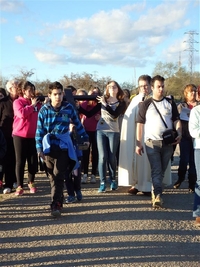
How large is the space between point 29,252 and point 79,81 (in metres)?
22.7

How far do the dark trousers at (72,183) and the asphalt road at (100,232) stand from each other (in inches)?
9.4

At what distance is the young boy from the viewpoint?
6.39 meters

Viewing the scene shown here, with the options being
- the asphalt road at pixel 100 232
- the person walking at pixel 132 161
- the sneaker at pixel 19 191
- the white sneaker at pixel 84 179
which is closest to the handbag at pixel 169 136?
the asphalt road at pixel 100 232

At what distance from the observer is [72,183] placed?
7.36 m

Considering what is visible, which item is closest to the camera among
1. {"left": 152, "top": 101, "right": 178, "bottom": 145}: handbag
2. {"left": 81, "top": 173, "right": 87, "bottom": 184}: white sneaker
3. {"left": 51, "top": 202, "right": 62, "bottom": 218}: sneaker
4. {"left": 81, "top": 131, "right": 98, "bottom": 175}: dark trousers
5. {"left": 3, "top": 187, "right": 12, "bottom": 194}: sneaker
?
{"left": 51, "top": 202, "right": 62, "bottom": 218}: sneaker

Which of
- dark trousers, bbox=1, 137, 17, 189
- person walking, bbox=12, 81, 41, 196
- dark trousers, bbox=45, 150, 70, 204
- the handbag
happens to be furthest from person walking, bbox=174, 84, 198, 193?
dark trousers, bbox=1, 137, 17, 189

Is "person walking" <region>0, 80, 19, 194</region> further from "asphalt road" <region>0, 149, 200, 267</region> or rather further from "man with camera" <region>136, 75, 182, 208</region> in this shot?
"man with camera" <region>136, 75, 182, 208</region>

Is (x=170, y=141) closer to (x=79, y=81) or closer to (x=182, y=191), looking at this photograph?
(x=182, y=191)

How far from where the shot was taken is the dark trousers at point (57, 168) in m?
6.43

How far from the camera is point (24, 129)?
7840 millimetres

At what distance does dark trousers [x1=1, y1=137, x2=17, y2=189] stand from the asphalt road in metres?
0.59

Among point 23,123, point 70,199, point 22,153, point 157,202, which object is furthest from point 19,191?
point 157,202

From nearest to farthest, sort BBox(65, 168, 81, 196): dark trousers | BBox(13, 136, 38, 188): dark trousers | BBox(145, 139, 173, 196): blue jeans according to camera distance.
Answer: BBox(145, 139, 173, 196): blue jeans
BBox(65, 168, 81, 196): dark trousers
BBox(13, 136, 38, 188): dark trousers

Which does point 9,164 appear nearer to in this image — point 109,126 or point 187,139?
point 109,126
